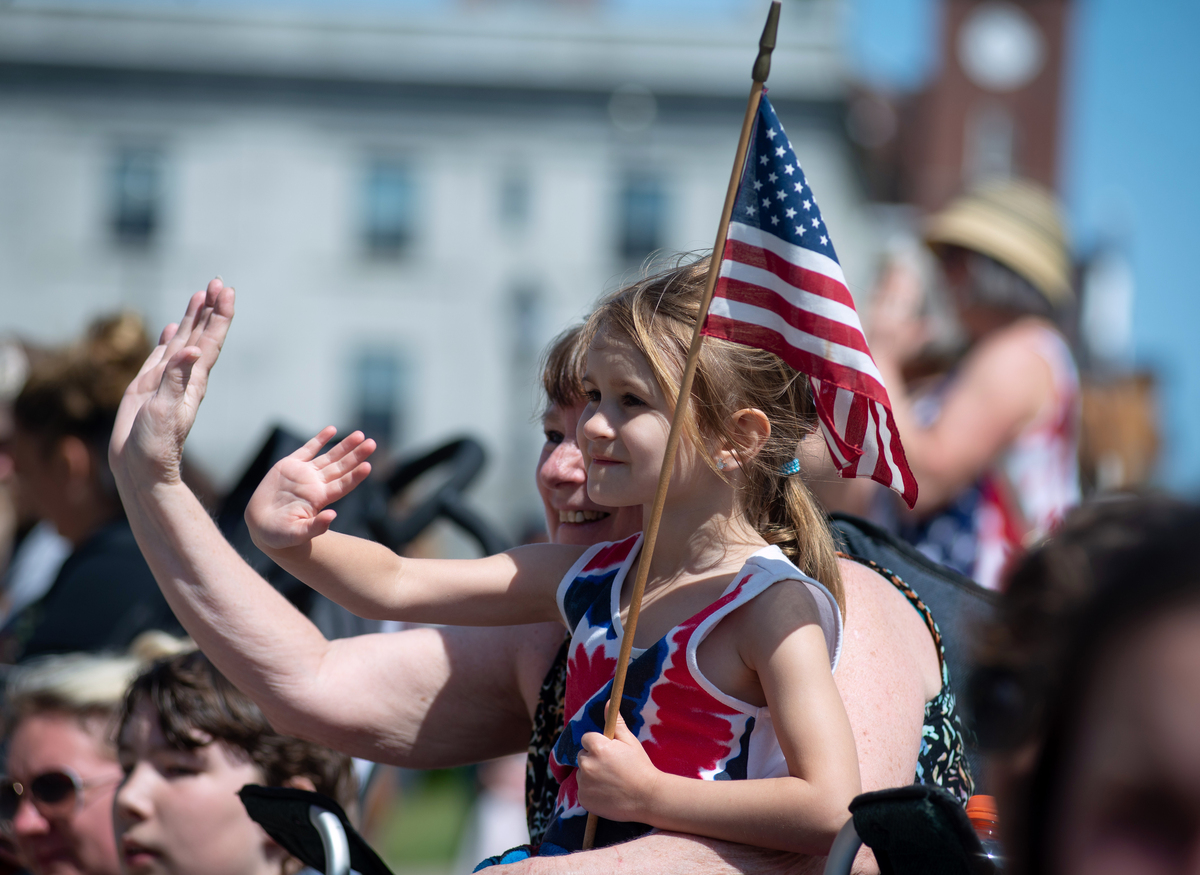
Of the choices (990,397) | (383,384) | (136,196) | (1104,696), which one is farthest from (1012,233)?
(136,196)

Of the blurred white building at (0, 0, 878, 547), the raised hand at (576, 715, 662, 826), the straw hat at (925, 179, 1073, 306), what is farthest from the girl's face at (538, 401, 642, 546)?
the blurred white building at (0, 0, 878, 547)

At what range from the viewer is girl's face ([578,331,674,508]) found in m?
1.62

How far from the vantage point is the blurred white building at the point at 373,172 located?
26.9 metres

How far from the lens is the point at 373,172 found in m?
27.2

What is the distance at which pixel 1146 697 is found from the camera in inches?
28.2

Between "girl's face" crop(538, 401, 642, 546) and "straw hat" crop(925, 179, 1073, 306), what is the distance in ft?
6.12

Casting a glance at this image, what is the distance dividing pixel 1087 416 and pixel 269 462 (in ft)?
11.6

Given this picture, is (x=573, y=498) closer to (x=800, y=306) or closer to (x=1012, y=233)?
(x=800, y=306)

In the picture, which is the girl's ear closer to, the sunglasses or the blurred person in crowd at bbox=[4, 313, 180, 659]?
the sunglasses

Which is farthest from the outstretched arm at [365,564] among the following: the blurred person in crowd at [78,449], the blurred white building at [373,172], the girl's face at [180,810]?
the blurred white building at [373,172]

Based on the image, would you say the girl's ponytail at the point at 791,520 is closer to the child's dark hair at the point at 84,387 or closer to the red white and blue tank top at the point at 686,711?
the red white and blue tank top at the point at 686,711

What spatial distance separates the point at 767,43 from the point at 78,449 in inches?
110

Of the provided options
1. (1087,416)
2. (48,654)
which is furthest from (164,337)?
(1087,416)

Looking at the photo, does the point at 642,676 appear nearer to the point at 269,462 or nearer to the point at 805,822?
the point at 805,822
